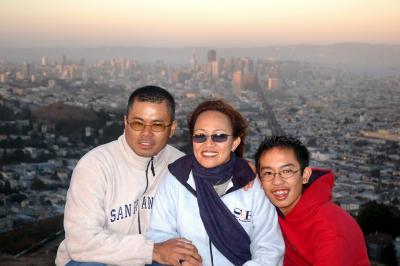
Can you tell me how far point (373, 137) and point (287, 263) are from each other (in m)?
25.1

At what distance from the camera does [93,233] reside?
2.07m

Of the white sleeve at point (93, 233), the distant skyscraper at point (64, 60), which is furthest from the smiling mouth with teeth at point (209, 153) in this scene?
the distant skyscraper at point (64, 60)

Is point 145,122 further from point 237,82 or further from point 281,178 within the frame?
point 237,82

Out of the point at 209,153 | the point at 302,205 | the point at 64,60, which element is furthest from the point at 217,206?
the point at 64,60

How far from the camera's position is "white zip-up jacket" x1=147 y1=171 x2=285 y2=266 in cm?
202

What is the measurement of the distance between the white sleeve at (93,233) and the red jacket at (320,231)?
637 mm

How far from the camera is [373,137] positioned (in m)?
25.7

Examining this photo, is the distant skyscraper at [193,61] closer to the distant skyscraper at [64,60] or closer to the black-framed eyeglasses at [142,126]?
the distant skyscraper at [64,60]

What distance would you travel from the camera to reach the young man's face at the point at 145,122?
91.0 inches

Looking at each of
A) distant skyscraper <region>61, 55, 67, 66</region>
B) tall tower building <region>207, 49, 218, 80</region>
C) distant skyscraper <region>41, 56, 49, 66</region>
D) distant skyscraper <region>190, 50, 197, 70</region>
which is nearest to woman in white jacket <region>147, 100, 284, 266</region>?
distant skyscraper <region>190, 50, 197, 70</region>

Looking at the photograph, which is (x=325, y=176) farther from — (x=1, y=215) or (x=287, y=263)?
(x=1, y=215)

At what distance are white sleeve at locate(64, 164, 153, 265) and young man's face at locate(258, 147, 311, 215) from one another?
0.58 m

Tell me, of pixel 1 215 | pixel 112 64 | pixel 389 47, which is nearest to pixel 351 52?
pixel 389 47

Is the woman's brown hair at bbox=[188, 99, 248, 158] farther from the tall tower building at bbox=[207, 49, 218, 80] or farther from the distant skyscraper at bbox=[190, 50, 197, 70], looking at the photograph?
the tall tower building at bbox=[207, 49, 218, 80]
